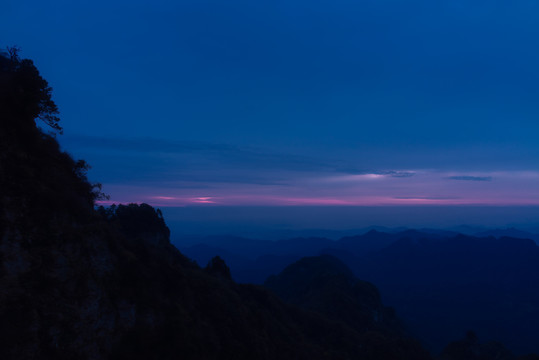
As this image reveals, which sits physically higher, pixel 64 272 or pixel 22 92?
pixel 22 92

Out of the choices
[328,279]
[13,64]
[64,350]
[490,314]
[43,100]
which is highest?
[13,64]

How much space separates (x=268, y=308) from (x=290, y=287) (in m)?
72.6

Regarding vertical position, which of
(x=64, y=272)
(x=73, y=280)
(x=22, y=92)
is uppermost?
(x=22, y=92)

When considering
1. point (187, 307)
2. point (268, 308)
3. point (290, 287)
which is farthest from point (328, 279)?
point (187, 307)

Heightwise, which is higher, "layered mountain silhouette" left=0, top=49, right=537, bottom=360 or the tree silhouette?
the tree silhouette

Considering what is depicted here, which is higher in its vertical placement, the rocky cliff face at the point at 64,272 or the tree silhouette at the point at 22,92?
the tree silhouette at the point at 22,92

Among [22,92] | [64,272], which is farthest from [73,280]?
[22,92]

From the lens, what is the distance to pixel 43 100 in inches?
675

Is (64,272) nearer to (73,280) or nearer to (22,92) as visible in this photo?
(73,280)

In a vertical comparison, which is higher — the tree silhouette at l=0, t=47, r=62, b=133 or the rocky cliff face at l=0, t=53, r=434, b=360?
the tree silhouette at l=0, t=47, r=62, b=133

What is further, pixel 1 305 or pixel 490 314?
pixel 490 314

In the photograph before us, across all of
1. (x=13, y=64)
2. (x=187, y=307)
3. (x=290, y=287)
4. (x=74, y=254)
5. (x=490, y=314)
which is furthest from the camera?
(x=490, y=314)

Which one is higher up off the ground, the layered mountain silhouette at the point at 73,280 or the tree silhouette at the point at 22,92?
the tree silhouette at the point at 22,92

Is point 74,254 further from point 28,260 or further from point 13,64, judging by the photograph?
point 13,64
